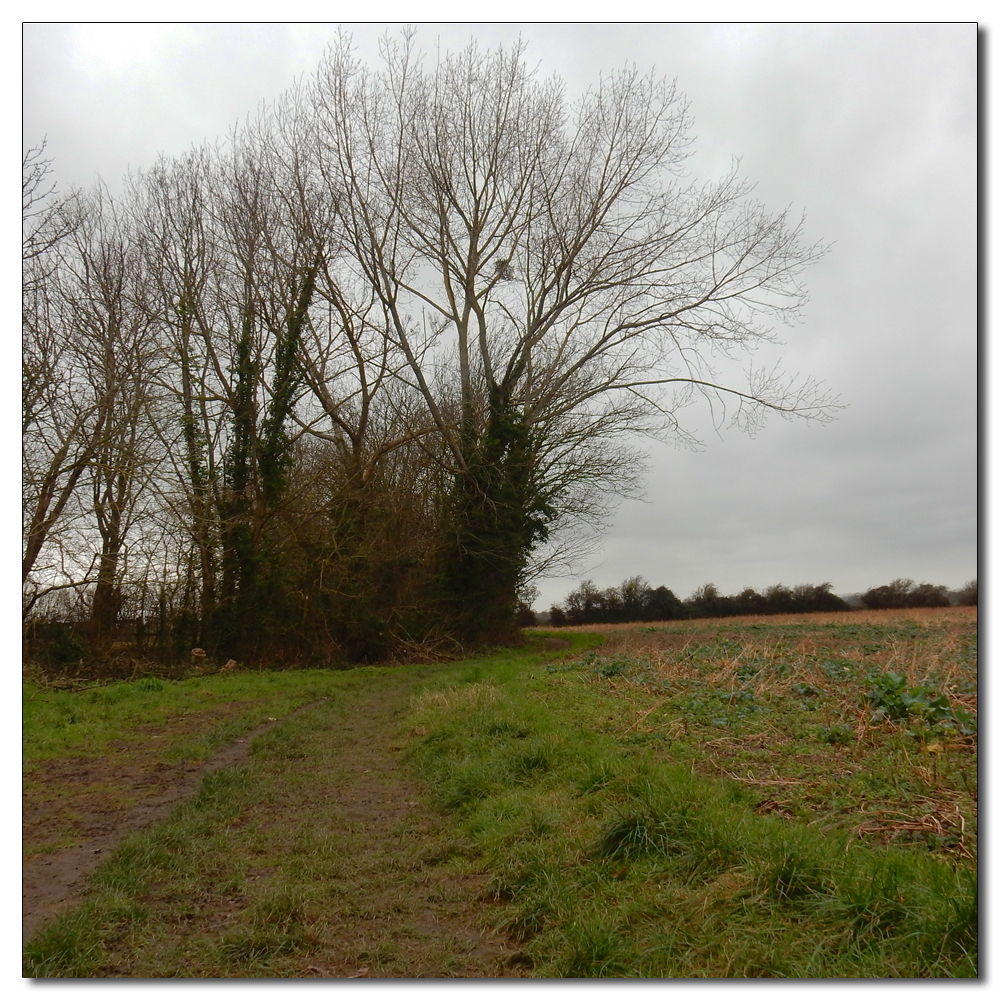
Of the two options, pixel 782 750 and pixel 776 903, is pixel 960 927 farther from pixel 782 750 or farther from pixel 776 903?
pixel 782 750

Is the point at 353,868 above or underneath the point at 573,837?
underneath

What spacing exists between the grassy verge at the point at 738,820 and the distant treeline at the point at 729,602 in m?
0.42

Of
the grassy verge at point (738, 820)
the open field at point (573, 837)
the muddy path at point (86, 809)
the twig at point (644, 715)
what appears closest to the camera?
the grassy verge at point (738, 820)

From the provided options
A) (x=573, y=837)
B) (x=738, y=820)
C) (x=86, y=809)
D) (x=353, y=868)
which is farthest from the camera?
(x=86, y=809)

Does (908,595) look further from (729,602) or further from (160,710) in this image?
(160,710)

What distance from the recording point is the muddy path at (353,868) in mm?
3346

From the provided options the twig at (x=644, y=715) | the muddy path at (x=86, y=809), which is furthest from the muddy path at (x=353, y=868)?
the twig at (x=644, y=715)

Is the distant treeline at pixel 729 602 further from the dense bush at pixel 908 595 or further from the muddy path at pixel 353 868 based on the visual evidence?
the muddy path at pixel 353 868

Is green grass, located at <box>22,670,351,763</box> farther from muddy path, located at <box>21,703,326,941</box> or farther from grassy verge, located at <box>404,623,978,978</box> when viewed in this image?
grassy verge, located at <box>404,623,978,978</box>

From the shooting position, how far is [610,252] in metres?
21.5

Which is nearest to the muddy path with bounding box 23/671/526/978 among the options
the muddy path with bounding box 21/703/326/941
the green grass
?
the muddy path with bounding box 21/703/326/941

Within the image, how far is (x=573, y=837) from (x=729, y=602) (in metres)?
7.50

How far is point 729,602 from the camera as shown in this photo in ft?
36.5

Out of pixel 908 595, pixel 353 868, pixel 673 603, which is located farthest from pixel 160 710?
pixel 673 603
